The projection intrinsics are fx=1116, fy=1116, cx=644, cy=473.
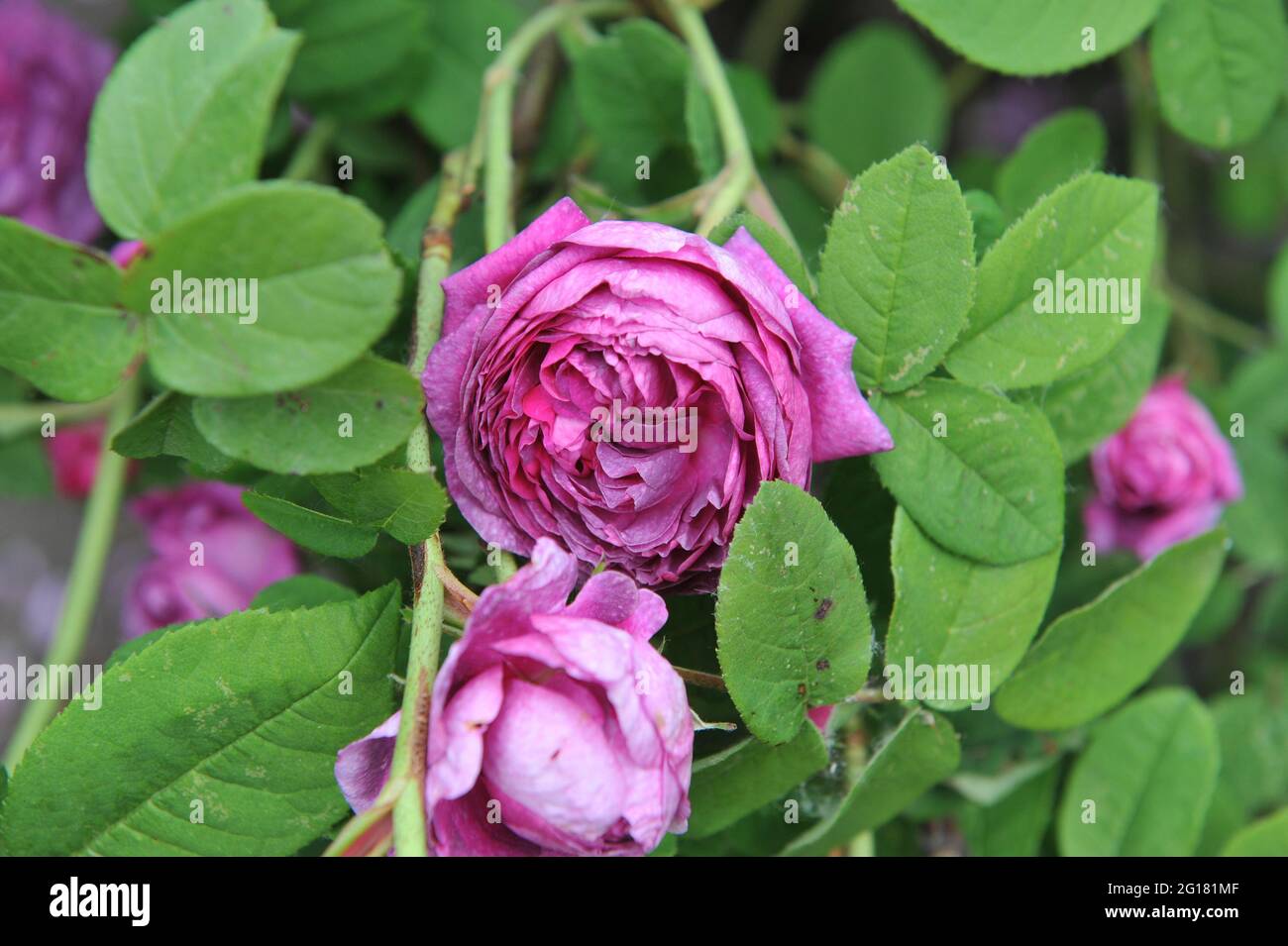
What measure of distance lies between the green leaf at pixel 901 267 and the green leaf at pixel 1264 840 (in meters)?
0.34

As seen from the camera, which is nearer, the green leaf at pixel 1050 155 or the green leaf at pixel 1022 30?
the green leaf at pixel 1022 30

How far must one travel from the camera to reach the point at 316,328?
1.34 ft

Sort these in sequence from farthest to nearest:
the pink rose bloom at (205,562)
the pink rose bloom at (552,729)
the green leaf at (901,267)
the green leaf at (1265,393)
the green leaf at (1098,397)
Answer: the green leaf at (1265,393) → the pink rose bloom at (205,562) → the green leaf at (1098,397) → the green leaf at (901,267) → the pink rose bloom at (552,729)

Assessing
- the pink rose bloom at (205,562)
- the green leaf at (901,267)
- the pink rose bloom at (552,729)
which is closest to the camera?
the pink rose bloom at (552,729)

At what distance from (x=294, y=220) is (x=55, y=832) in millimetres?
286

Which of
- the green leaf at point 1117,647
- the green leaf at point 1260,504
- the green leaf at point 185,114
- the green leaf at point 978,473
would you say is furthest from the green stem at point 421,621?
the green leaf at point 1260,504

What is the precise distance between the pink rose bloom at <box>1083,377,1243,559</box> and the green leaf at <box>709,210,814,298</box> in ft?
1.23

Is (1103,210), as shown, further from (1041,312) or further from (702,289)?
(702,289)

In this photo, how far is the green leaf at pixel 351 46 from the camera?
0.71 m

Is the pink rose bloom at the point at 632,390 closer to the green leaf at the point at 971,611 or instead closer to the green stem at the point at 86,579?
the green leaf at the point at 971,611

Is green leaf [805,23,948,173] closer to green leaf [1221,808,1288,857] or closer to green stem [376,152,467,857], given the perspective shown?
green stem [376,152,467,857]

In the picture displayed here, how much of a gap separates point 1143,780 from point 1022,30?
0.45 m

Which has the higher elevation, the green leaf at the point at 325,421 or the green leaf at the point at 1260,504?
the green leaf at the point at 325,421
